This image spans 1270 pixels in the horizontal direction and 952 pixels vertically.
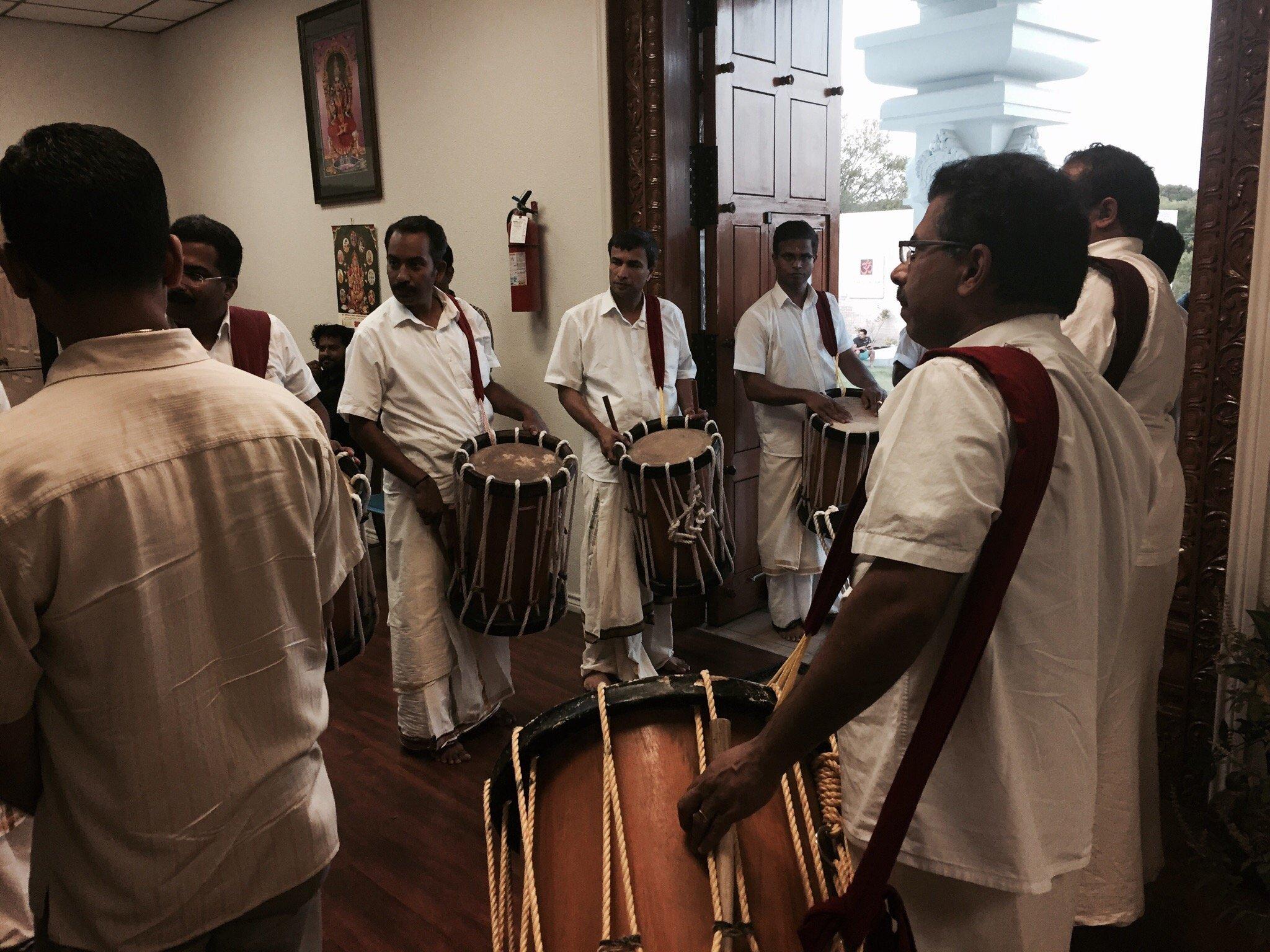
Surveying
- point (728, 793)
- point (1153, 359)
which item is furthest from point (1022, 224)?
point (1153, 359)

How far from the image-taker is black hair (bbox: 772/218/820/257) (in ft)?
13.2

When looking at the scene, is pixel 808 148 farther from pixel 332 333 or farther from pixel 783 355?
pixel 332 333

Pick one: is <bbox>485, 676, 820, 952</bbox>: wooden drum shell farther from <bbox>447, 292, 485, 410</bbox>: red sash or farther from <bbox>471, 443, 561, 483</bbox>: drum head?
<bbox>447, 292, 485, 410</bbox>: red sash

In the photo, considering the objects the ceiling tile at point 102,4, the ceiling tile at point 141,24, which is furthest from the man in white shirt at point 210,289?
the ceiling tile at point 141,24

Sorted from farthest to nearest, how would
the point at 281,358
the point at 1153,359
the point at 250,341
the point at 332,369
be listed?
1. the point at 332,369
2. the point at 281,358
3. the point at 250,341
4. the point at 1153,359

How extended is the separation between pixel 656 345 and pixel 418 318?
930mm

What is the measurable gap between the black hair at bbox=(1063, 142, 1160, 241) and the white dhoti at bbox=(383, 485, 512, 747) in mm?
2112

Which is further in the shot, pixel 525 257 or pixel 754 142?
pixel 525 257

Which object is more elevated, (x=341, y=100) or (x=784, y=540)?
(x=341, y=100)

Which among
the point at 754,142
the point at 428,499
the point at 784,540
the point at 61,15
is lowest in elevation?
the point at 784,540

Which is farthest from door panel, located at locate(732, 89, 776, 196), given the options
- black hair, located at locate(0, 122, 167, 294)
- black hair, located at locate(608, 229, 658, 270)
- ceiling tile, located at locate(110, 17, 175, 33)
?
ceiling tile, located at locate(110, 17, 175, 33)

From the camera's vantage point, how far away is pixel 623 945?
1.05 metres

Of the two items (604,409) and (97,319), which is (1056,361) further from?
(604,409)

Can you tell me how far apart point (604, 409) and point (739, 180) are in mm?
1270
